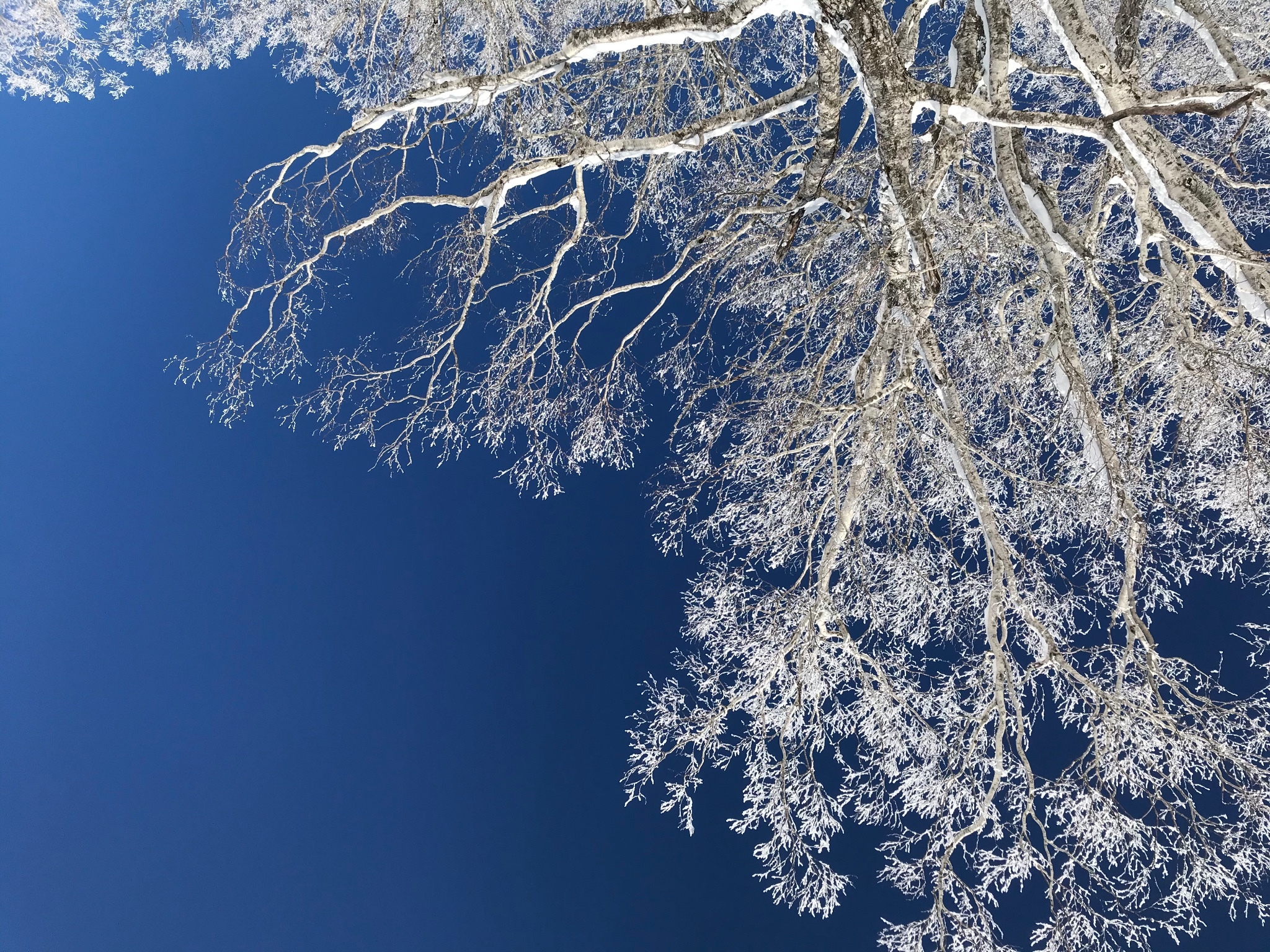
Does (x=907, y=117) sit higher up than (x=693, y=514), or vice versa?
(x=907, y=117)

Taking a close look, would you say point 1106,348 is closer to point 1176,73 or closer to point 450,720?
point 1176,73

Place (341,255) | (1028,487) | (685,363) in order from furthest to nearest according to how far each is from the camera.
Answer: (341,255) < (685,363) < (1028,487)

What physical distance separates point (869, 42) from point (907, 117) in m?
0.24

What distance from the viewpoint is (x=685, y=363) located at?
3680mm

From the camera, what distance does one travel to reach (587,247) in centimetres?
544

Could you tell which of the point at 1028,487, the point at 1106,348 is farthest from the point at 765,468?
the point at 1106,348

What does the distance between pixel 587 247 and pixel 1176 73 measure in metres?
3.67

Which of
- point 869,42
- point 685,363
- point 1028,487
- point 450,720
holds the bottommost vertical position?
point 450,720

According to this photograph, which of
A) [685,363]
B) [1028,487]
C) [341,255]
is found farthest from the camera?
[341,255]

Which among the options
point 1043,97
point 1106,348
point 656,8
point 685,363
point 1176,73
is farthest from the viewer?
point 1043,97

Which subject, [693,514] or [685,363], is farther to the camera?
[693,514]

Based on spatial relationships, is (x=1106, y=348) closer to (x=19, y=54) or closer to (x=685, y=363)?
(x=685, y=363)

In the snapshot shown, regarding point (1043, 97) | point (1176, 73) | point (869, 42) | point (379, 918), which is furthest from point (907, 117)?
point (379, 918)

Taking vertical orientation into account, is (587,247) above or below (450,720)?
above
